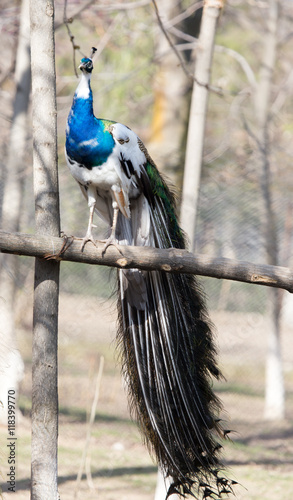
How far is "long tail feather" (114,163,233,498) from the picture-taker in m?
2.97

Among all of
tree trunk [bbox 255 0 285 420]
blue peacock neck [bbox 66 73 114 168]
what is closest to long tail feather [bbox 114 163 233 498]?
blue peacock neck [bbox 66 73 114 168]

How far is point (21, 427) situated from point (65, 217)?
2.19 metres

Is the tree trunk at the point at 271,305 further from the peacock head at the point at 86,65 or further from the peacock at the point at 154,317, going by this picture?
the peacock head at the point at 86,65

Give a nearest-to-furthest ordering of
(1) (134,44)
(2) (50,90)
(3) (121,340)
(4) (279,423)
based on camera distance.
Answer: (2) (50,90), (3) (121,340), (4) (279,423), (1) (134,44)

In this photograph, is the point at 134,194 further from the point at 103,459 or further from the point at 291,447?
the point at 291,447

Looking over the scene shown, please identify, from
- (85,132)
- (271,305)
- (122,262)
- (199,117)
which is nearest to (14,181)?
(199,117)

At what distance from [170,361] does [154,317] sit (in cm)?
27

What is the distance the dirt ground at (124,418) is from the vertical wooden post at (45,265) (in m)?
2.04

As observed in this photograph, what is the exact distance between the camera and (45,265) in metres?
2.72

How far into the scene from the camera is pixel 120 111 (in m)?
9.39

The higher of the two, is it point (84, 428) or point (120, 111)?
point (120, 111)

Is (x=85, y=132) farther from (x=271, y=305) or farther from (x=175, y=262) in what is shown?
(x=271, y=305)

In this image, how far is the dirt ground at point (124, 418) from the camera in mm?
4852

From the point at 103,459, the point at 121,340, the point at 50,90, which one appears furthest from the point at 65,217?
the point at 50,90
